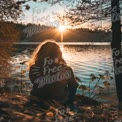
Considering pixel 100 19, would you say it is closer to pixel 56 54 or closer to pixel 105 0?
pixel 105 0

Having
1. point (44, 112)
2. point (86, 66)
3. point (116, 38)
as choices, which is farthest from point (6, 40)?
point (86, 66)

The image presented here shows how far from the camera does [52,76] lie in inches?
250

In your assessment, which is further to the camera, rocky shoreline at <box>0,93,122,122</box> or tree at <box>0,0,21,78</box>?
tree at <box>0,0,21,78</box>

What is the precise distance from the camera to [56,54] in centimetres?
621

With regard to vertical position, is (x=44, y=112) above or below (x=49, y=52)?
below

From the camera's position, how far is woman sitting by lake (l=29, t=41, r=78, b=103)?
20.3 ft

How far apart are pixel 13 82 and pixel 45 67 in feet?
20.6

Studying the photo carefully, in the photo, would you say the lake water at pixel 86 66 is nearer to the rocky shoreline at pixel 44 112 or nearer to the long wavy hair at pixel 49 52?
the rocky shoreline at pixel 44 112

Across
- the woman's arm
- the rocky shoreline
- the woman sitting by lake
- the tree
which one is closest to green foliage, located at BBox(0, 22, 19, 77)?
the tree

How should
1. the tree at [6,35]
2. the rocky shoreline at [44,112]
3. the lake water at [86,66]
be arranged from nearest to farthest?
the rocky shoreline at [44,112] → the tree at [6,35] → the lake water at [86,66]

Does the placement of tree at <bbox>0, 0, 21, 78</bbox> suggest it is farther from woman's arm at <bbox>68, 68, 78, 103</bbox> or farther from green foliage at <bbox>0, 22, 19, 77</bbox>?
woman's arm at <bbox>68, 68, 78, 103</bbox>

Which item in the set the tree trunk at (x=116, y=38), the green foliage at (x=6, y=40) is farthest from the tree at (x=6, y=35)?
the tree trunk at (x=116, y=38)

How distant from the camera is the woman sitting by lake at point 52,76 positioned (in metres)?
6.20

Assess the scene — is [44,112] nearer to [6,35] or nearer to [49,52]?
[49,52]
